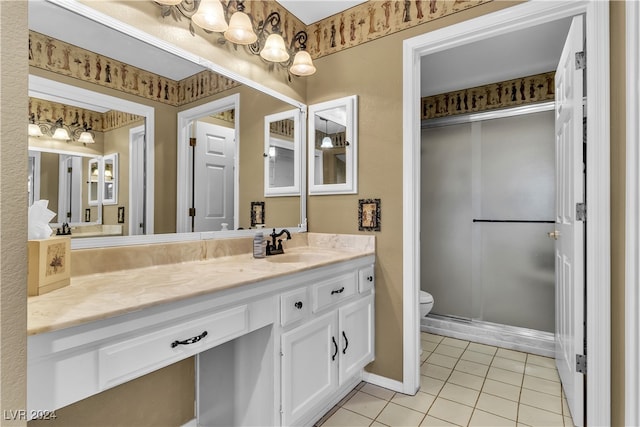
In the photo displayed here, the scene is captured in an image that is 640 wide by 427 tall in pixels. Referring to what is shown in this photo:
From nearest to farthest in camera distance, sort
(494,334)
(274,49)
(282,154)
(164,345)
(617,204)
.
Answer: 1. (164,345)
2. (617,204)
3. (274,49)
4. (282,154)
5. (494,334)

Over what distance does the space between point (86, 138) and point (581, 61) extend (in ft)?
7.68

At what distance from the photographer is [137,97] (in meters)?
1.50

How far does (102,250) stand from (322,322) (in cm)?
106

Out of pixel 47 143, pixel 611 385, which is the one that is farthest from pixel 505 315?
pixel 47 143

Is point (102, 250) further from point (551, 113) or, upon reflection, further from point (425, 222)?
point (551, 113)

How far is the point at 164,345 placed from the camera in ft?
3.26

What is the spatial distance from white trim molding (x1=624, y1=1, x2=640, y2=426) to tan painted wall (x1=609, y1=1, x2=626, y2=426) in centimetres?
9

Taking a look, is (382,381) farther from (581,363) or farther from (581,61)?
(581,61)

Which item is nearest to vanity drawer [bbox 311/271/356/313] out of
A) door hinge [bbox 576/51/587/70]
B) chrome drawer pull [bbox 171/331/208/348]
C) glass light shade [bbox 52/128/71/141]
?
chrome drawer pull [bbox 171/331/208/348]

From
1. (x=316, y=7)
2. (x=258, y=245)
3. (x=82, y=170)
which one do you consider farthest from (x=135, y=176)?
(x=316, y=7)

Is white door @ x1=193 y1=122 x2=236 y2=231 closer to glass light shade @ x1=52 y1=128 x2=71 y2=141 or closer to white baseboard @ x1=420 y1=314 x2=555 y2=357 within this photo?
glass light shade @ x1=52 y1=128 x2=71 y2=141

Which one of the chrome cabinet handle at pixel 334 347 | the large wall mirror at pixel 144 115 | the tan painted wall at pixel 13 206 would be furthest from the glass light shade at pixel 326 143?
the tan painted wall at pixel 13 206

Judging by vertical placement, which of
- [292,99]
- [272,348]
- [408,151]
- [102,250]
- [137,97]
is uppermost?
[292,99]

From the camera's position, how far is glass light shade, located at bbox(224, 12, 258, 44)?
5.58 feet
